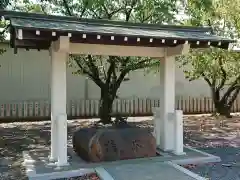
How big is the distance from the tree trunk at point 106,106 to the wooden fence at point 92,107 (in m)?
2.84

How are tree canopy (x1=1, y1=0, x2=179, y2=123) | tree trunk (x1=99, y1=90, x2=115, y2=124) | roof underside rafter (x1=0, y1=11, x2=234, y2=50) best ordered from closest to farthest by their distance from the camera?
roof underside rafter (x1=0, y1=11, x2=234, y2=50) → tree canopy (x1=1, y1=0, x2=179, y2=123) → tree trunk (x1=99, y1=90, x2=115, y2=124)

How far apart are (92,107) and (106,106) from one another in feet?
9.78

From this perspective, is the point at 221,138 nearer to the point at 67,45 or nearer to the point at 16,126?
the point at 67,45

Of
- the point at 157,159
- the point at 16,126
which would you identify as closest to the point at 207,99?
the point at 16,126

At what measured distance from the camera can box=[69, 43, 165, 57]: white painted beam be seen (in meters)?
7.51

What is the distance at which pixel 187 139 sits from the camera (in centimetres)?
1030

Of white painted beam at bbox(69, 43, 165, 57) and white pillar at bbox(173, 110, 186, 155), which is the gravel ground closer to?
white pillar at bbox(173, 110, 186, 155)

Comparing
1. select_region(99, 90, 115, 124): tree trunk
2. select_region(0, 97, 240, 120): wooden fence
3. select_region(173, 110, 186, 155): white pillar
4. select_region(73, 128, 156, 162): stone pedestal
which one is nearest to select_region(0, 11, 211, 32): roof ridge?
select_region(173, 110, 186, 155): white pillar

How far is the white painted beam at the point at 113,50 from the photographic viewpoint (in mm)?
7512

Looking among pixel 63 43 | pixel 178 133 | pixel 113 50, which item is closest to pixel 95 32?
pixel 63 43

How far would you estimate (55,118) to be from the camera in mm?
7148

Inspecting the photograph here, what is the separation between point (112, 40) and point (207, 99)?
11922 millimetres

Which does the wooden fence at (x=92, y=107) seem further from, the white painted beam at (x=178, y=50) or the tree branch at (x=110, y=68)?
the white painted beam at (x=178, y=50)

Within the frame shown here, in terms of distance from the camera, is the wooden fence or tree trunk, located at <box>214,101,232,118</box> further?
tree trunk, located at <box>214,101,232,118</box>
